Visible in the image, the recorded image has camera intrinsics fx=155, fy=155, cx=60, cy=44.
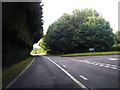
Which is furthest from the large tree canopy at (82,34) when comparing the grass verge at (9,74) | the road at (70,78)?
the road at (70,78)

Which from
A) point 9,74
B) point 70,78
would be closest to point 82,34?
point 9,74

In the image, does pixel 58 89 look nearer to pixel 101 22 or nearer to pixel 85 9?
pixel 101 22

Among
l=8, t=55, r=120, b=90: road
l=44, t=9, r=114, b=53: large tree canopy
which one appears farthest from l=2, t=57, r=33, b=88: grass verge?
l=44, t=9, r=114, b=53: large tree canopy

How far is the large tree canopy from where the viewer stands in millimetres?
55781

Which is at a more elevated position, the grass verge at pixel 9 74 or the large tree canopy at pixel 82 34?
the large tree canopy at pixel 82 34

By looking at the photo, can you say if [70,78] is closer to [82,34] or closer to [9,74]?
[9,74]

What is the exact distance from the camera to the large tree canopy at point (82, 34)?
5578 centimetres

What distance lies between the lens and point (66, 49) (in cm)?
5756

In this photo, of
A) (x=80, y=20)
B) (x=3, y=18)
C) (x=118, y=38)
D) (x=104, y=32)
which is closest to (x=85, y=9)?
(x=80, y=20)

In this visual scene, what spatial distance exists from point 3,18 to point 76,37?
1814 inches

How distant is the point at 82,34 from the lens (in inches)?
2242

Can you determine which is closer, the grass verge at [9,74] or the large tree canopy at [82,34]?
the grass verge at [9,74]

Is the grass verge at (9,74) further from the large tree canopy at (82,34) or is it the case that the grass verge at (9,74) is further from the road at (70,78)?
the large tree canopy at (82,34)

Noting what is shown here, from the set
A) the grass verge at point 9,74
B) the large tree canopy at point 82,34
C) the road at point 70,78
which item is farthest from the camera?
the large tree canopy at point 82,34
